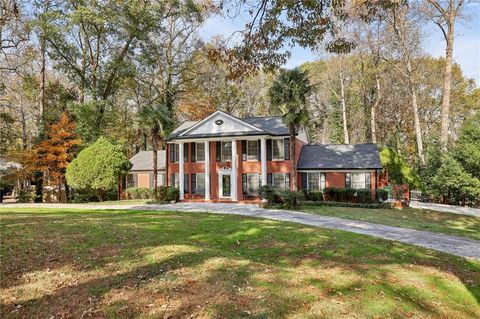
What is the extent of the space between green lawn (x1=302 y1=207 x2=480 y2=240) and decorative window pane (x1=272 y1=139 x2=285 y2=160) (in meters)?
6.57

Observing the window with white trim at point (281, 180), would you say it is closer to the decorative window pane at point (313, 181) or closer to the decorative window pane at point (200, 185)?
the decorative window pane at point (313, 181)

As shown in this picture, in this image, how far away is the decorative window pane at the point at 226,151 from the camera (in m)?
27.1

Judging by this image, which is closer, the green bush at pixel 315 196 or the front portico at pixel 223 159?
the green bush at pixel 315 196

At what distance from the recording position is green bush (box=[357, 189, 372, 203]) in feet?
75.0

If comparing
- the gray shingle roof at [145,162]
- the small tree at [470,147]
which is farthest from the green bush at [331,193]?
the gray shingle roof at [145,162]

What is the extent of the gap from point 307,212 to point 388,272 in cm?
1186

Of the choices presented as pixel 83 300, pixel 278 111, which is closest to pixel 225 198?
pixel 278 111

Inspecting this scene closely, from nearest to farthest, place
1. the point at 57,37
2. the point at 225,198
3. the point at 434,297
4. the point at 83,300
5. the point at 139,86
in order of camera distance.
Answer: the point at 83,300
the point at 434,297
the point at 225,198
the point at 57,37
the point at 139,86

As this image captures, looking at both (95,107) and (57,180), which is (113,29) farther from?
(57,180)

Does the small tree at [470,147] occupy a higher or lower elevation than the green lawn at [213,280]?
higher

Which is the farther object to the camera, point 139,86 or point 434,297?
point 139,86

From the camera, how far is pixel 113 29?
30.1 metres

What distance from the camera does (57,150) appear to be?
88.9 ft

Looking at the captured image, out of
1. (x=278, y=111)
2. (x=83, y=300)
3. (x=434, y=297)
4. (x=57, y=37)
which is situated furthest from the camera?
(x=57, y=37)
